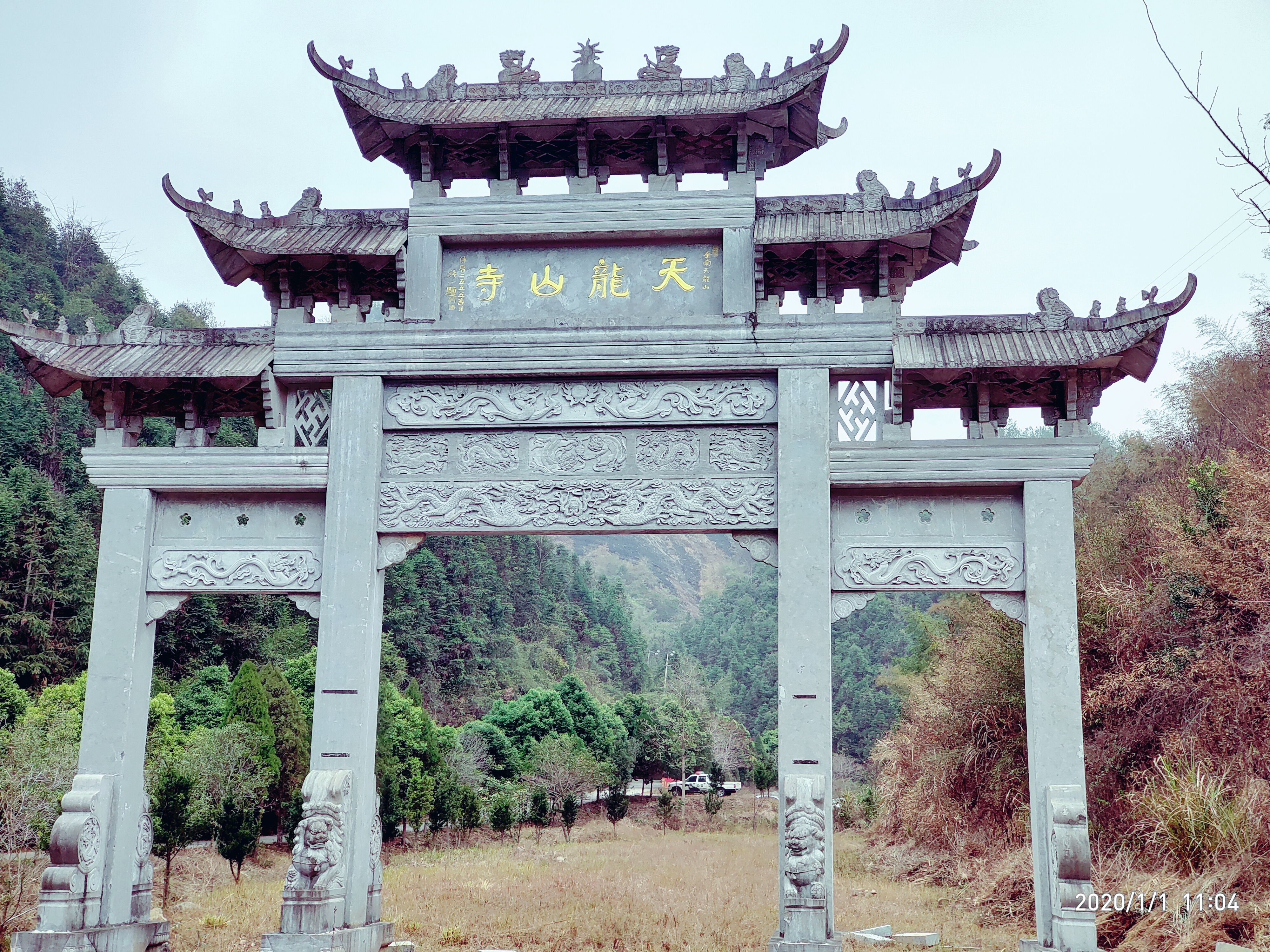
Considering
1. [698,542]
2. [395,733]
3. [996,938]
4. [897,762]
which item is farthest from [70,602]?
[698,542]

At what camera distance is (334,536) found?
743 centimetres

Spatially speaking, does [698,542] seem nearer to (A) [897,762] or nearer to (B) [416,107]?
(A) [897,762]

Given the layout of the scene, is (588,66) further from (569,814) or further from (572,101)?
(569,814)

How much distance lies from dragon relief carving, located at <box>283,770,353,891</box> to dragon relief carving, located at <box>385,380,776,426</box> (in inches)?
94.8

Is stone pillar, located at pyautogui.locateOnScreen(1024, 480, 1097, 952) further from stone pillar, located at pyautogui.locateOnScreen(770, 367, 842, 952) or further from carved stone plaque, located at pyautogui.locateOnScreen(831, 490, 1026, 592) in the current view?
stone pillar, located at pyautogui.locateOnScreen(770, 367, 842, 952)

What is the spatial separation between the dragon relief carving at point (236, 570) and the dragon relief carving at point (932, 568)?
3589mm

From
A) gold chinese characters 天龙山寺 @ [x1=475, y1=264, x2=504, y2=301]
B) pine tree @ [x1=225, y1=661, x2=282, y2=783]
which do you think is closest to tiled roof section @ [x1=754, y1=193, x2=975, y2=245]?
gold chinese characters 天龙山寺 @ [x1=475, y1=264, x2=504, y2=301]

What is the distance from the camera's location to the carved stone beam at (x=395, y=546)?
7.50 m

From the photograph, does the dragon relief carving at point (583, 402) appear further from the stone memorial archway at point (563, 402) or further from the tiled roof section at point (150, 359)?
the tiled roof section at point (150, 359)

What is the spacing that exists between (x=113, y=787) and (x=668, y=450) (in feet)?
14.0

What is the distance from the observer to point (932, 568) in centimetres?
714

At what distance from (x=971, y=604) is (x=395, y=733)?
10.5m

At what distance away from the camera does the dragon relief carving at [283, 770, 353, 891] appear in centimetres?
676

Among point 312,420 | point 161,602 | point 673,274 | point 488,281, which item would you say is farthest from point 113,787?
point 673,274
